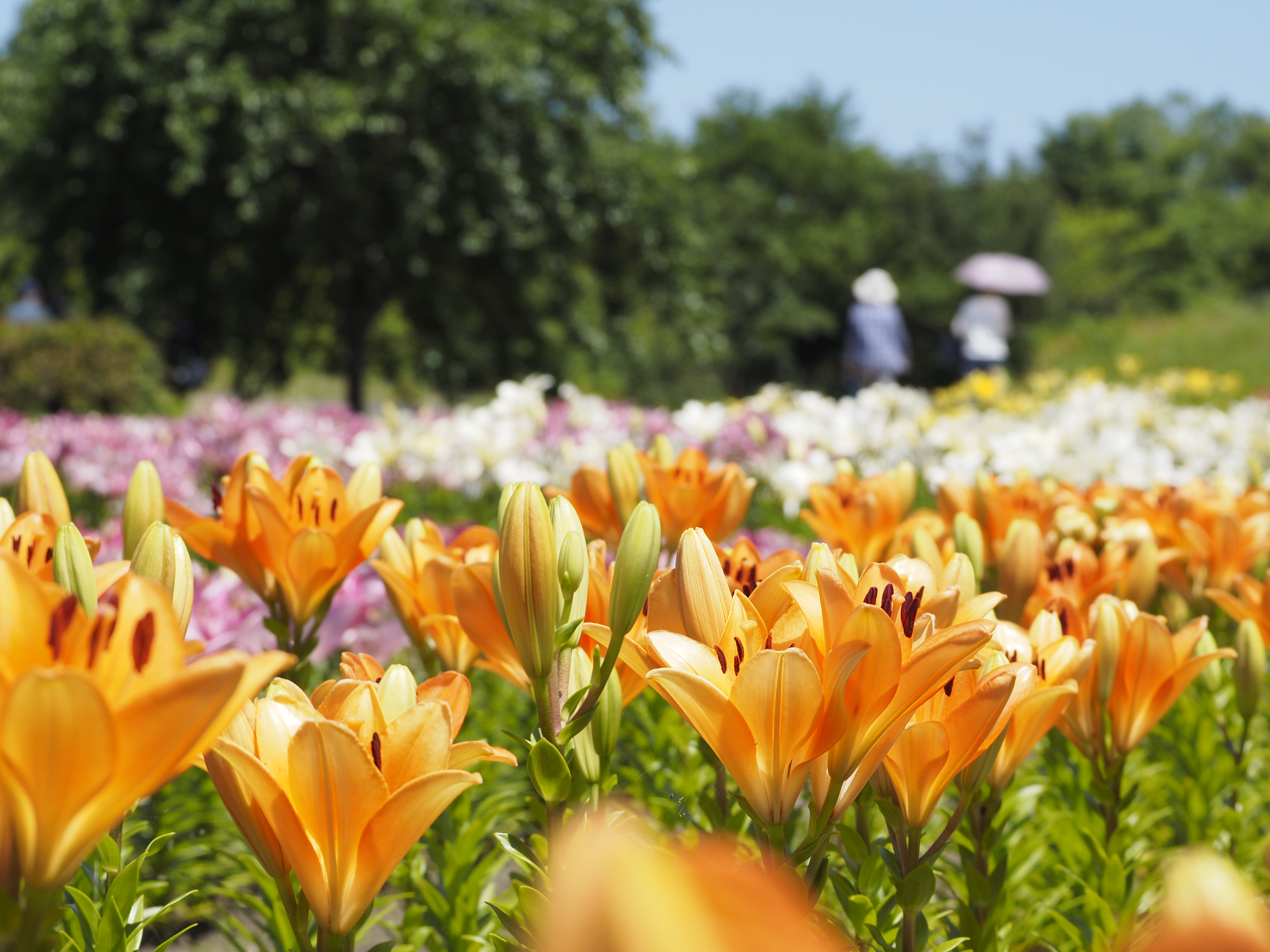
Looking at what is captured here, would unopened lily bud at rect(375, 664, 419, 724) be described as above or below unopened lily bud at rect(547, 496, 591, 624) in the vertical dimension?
below

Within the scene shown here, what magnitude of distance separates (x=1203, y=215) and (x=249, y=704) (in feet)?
170

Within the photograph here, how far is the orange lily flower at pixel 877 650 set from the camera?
0.75m

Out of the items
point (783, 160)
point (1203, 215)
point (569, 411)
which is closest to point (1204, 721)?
point (569, 411)

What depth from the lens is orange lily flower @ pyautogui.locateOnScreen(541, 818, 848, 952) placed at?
336 mm

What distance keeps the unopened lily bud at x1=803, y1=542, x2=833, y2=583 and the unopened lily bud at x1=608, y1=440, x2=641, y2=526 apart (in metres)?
0.56

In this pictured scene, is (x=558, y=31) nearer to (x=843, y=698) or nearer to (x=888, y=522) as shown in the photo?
(x=888, y=522)

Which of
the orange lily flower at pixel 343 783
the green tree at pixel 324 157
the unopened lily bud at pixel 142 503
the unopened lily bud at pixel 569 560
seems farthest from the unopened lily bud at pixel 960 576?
the green tree at pixel 324 157

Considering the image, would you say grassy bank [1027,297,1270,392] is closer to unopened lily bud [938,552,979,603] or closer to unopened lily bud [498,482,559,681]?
unopened lily bud [938,552,979,603]

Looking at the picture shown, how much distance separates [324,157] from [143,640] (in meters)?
13.7

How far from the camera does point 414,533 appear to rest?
4.43 ft

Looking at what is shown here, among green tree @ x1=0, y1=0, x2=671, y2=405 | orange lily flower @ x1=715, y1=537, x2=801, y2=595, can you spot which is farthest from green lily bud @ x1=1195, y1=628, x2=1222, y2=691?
green tree @ x1=0, y1=0, x2=671, y2=405

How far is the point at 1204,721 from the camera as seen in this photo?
1.97 meters

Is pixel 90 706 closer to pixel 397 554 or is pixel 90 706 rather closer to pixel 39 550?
pixel 39 550

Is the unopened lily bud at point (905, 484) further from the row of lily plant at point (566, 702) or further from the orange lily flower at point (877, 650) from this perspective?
the orange lily flower at point (877, 650)
